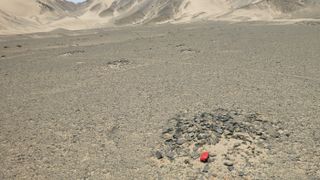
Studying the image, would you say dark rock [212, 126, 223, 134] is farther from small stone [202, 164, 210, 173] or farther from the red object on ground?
small stone [202, 164, 210, 173]

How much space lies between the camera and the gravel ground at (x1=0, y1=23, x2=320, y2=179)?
7.87 meters

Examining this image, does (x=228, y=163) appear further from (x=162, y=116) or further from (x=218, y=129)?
(x=162, y=116)

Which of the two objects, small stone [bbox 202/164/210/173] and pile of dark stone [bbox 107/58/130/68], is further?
pile of dark stone [bbox 107/58/130/68]

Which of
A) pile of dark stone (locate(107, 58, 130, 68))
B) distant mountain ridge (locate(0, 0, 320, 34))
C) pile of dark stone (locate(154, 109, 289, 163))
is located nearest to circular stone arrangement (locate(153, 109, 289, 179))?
pile of dark stone (locate(154, 109, 289, 163))

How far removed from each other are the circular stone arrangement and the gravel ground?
0.02m

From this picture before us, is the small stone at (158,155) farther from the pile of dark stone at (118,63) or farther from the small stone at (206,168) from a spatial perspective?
the pile of dark stone at (118,63)

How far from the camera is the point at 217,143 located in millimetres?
8422

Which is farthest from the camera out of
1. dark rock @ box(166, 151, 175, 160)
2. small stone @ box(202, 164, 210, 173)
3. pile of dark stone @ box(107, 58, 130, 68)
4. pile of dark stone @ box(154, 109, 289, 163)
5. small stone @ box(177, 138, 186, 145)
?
pile of dark stone @ box(107, 58, 130, 68)

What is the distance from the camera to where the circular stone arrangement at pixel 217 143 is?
25.1 feet

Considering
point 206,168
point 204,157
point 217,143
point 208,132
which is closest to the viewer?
point 206,168

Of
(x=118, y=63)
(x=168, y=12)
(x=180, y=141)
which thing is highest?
(x=180, y=141)

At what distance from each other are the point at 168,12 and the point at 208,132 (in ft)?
205

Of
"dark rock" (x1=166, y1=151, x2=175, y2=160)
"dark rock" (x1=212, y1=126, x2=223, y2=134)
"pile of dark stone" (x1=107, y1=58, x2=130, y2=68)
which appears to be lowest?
"pile of dark stone" (x1=107, y1=58, x2=130, y2=68)

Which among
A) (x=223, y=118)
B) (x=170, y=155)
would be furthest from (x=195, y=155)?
(x=223, y=118)
